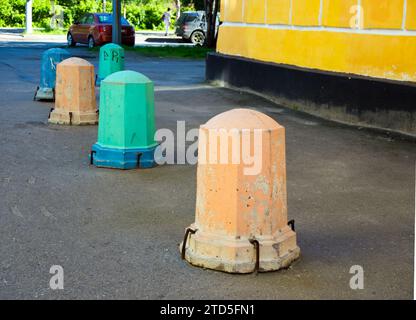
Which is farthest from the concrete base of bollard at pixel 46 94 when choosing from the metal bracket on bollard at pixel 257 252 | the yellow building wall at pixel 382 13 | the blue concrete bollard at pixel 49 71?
the metal bracket on bollard at pixel 257 252

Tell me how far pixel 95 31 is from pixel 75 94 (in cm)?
2378

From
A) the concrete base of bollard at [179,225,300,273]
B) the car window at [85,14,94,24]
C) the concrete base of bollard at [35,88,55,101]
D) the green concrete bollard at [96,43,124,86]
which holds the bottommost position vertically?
the concrete base of bollard at [35,88,55,101]

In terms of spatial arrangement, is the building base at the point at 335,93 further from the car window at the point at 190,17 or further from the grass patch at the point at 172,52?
the car window at the point at 190,17

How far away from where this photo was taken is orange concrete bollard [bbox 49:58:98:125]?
1059 cm

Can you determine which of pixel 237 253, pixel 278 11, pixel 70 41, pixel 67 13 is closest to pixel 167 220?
pixel 237 253


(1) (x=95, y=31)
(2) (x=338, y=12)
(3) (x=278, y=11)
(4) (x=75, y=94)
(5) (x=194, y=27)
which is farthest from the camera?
(5) (x=194, y=27)

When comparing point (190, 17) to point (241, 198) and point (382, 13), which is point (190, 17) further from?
point (241, 198)

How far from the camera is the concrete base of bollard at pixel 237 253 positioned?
4.84 meters

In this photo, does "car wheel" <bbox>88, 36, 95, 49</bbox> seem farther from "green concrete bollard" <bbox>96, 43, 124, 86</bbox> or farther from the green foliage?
the green foliage

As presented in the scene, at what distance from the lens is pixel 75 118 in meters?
10.9

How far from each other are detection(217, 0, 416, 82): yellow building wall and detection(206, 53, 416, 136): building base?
28 centimetres

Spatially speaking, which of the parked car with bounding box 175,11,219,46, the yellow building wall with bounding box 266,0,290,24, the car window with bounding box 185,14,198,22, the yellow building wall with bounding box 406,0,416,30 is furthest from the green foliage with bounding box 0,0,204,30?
the yellow building wall with bounding box 406,0,416,30

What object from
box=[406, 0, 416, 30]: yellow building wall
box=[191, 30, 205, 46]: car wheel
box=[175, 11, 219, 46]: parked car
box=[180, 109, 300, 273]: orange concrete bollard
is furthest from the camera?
box=[191, 30, 205, 46]: car wheel
